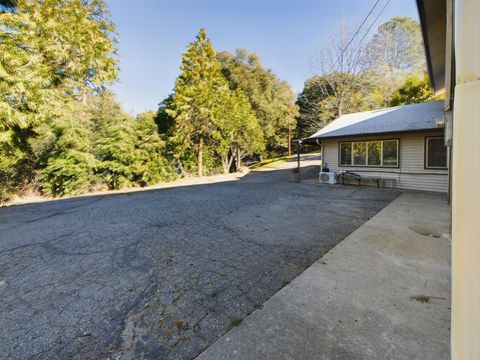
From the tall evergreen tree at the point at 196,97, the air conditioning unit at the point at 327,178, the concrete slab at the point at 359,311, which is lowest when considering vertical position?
the concrete slab at the point at 359,311

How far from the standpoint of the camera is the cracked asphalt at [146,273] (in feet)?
6.41

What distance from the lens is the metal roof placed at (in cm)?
830

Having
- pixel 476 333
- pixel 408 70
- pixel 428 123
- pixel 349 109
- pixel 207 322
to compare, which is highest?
pixel 408 70

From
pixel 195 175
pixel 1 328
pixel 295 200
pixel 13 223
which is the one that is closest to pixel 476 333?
pixel 1 328

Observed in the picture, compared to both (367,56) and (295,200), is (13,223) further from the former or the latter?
(367,56)

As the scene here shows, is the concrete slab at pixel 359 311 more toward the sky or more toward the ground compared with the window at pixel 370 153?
more toward the ground

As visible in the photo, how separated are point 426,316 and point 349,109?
21.1 m

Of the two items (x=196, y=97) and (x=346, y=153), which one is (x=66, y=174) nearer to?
(x=196, y=97)

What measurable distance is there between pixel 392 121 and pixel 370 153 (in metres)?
1.52

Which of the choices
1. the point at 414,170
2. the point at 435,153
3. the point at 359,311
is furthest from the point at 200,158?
the point at 359,311

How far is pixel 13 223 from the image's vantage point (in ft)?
19.0

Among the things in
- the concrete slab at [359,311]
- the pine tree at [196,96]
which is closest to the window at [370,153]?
the concrete slab at [359,311]

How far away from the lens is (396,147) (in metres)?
8.95

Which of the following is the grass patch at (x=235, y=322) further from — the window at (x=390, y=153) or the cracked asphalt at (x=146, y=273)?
the window at (x=390, y=153)
